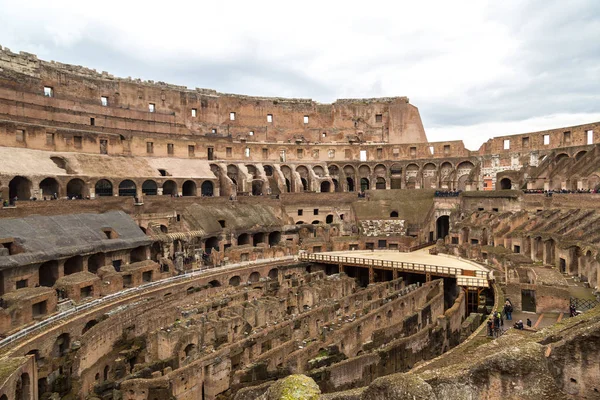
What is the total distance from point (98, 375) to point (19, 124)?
2674 cm

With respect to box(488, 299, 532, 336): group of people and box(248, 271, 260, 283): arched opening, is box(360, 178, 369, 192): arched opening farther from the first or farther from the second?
box(488, 299, 532, 336): group of people

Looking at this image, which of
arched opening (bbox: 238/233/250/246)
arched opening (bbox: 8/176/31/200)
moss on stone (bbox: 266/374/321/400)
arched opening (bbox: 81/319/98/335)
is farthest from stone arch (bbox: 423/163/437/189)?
moss on stone (bbox: 266/374/321/400)

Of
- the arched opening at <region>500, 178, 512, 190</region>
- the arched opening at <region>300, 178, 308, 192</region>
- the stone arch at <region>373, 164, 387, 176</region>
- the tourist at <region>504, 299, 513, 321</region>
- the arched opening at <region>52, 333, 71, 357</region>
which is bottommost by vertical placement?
the arched opening at <region>52, 333, 71, 357</region>

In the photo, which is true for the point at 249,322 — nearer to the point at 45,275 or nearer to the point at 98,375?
the point at 98,375

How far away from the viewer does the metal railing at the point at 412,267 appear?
25.9m

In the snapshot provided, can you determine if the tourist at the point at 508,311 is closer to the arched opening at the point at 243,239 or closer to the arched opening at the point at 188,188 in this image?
the arched opening at the point at 243,239

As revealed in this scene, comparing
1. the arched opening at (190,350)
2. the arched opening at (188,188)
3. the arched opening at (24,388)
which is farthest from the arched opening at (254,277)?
the arched opening at (24,388)

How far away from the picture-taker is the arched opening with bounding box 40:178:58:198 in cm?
3416

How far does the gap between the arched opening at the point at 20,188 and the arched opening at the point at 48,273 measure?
10.3 metres

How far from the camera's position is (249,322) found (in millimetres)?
21094

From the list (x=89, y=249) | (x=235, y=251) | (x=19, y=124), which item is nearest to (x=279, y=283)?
(x=235, y=251)

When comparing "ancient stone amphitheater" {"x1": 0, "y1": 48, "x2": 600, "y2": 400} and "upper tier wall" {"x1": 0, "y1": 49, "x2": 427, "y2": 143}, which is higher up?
"upper tier wall" {"x1": 0, "y1": 49, "x2": 427, "y2": 143}

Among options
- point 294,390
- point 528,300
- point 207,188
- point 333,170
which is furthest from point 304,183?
point 294,390

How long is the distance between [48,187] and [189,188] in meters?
13.4
